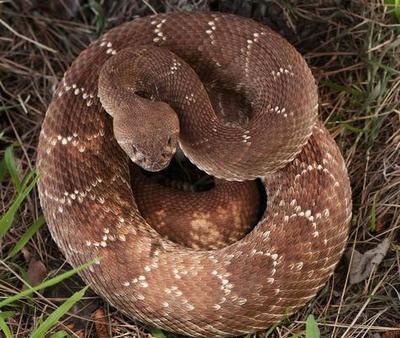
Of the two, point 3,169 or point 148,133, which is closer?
point 148,133

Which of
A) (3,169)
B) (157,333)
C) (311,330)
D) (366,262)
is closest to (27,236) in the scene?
(3,169)

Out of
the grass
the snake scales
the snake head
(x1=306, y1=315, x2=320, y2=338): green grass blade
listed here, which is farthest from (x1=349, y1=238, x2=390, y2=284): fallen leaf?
the snake head

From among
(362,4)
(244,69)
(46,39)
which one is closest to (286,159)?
(244,69)

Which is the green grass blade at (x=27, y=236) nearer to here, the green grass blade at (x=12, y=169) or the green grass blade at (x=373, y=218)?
the green grass blade at (x=12, y=169)

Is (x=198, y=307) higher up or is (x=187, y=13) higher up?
(x=187, y=13)

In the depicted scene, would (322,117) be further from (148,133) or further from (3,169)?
(3,169)

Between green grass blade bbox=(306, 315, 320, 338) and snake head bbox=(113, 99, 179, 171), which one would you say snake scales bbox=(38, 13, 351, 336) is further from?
green grass blade bbox=(306, 315, 320, 338)

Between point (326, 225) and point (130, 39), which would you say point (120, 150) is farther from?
point (326, 225)
